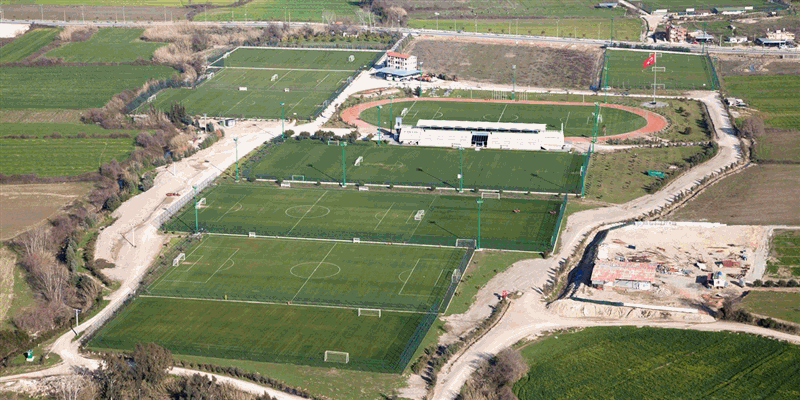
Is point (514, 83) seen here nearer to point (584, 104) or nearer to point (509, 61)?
point (509, 61)

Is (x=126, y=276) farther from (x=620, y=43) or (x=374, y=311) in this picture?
(x=620, y=43)

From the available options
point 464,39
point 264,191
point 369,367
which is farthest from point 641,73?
point 369,367

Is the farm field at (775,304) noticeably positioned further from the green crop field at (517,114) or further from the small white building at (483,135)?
the green crop field at (517,114)

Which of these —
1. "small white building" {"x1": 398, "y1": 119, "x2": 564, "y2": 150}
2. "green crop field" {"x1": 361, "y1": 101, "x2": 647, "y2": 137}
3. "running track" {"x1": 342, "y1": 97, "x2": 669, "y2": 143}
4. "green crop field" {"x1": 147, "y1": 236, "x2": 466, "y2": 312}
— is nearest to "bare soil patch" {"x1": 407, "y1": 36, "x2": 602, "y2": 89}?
"running track" {"x1": 342, "y1": 97, "x2": 669, "y2": 143}

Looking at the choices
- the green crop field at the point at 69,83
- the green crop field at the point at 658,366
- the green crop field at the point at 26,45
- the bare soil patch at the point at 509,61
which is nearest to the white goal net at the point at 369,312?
the green crop field at the point at 658,366

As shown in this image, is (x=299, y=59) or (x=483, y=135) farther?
(x=299, y=59)

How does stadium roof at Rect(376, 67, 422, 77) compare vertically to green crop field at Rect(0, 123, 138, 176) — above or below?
above

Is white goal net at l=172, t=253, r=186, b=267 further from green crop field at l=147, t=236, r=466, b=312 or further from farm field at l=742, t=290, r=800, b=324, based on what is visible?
farm field at l=742, t=290, r=800, b=324

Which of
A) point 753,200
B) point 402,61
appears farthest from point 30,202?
point 753,200
